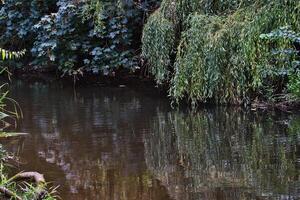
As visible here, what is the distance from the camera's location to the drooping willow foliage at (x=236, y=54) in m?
7.82

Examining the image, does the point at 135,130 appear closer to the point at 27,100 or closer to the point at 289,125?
the point at 289,125

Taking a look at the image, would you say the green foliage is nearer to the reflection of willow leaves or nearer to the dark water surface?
the dark water surface

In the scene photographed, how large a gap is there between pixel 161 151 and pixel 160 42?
3.33m

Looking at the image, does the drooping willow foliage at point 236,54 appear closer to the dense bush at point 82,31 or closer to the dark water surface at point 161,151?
the dark water surface at point 161,151

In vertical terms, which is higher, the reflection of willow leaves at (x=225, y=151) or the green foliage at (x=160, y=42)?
the green foliage at (x=160, y=42)

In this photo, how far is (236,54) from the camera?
26.1 ft

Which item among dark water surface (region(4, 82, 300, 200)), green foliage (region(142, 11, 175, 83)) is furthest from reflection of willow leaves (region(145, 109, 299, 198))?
green foliage (region(142, 11, 175, 83))

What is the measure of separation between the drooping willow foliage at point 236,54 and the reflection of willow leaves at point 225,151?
20.2 inches

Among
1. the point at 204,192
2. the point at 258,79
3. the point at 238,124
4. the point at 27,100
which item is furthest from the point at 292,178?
the point at 27,100

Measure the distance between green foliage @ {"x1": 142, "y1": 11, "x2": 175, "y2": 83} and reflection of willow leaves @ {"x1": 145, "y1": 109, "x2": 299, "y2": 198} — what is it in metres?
1.49

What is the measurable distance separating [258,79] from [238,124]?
96 centimetres

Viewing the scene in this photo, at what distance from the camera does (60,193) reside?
15.6ft

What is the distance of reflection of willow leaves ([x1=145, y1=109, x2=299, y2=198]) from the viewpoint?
4.91 metres

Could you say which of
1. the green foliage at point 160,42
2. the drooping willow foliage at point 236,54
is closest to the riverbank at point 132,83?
the drooping willow foliage at point 236,54
